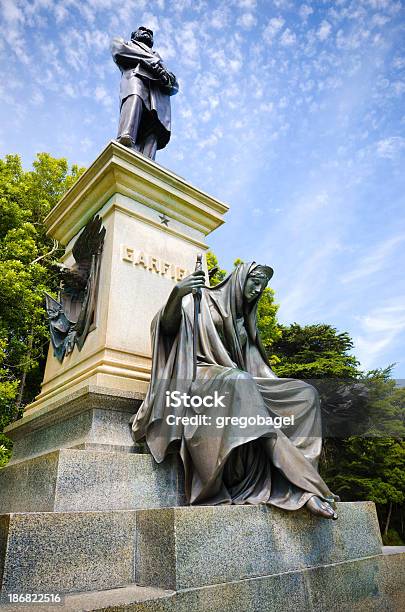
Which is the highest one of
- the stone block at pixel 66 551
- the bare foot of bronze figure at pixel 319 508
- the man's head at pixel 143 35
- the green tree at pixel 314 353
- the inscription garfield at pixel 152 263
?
the green tree at pixel 314 353

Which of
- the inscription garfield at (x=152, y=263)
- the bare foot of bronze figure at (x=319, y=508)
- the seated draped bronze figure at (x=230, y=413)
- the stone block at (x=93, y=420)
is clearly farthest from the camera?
the inscription garfield at (x=152, y=263)

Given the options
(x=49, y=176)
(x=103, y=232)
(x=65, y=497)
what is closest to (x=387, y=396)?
(x=49, y=176)

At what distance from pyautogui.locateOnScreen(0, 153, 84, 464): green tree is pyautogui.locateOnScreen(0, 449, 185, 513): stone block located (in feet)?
25.7

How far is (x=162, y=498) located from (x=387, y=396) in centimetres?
1932

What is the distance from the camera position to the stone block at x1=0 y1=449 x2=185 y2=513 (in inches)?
121

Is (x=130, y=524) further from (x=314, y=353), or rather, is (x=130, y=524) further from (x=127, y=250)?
(x=314, y=353)

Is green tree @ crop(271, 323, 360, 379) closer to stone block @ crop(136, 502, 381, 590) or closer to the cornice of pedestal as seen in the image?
the cornice of pedestal

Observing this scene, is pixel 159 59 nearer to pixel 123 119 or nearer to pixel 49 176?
pixel 123 119

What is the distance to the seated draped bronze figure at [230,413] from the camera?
3189 mm

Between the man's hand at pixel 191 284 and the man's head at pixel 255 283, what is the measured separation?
81 cm

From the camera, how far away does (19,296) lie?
12.1 m

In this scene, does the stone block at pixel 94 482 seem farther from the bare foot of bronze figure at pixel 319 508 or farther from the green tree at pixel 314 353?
the green tree at pixel 314 353

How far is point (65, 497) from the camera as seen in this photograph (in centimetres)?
302

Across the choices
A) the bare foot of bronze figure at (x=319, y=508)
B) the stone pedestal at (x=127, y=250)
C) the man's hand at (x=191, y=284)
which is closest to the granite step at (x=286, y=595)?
the bare foot of bronze figure at (x=319, y=508)
